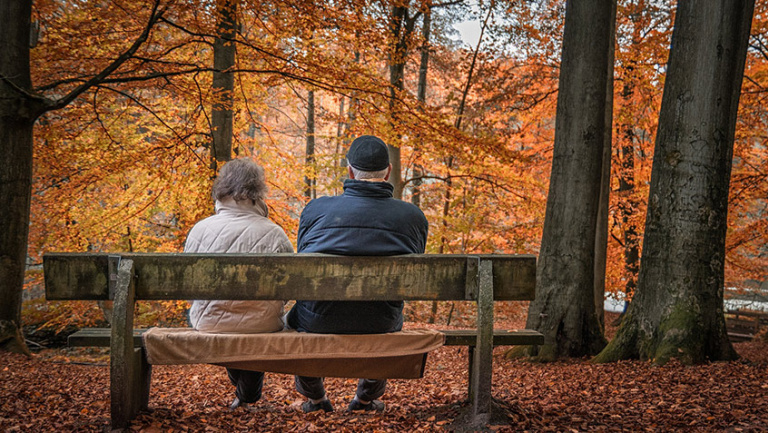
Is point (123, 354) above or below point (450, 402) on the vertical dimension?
above

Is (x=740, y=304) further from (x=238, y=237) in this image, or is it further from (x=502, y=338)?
(x=238, y=237)

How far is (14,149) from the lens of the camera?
18.7 feet

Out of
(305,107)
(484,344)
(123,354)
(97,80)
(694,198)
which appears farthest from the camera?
(305,107)

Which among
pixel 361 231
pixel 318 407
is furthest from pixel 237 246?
pixel 318 407

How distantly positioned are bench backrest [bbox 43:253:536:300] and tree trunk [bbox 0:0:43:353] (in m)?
3.89

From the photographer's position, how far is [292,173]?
43.0ft

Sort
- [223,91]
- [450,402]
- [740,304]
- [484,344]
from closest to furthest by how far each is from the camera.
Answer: [484,344] < [450,402] < [223,91] < [740,304]

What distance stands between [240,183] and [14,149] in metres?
3.93

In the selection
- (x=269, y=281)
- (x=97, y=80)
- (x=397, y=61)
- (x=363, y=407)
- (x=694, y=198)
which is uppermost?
(x=397, y=61)

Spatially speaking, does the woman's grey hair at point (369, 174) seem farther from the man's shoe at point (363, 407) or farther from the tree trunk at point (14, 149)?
the tree trunk at point (14, 149)

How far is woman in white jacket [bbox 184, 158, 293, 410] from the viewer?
124 inches

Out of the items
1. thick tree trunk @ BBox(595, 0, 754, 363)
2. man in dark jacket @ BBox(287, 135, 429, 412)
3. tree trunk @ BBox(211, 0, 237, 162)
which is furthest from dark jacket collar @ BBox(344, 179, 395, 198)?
tree trunk @ BBox(211, 0, 237, 162)

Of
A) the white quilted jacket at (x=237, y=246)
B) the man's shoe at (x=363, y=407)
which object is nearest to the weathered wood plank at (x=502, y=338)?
the man's shoe at (x=363, y=407)

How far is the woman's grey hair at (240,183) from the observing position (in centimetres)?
332
